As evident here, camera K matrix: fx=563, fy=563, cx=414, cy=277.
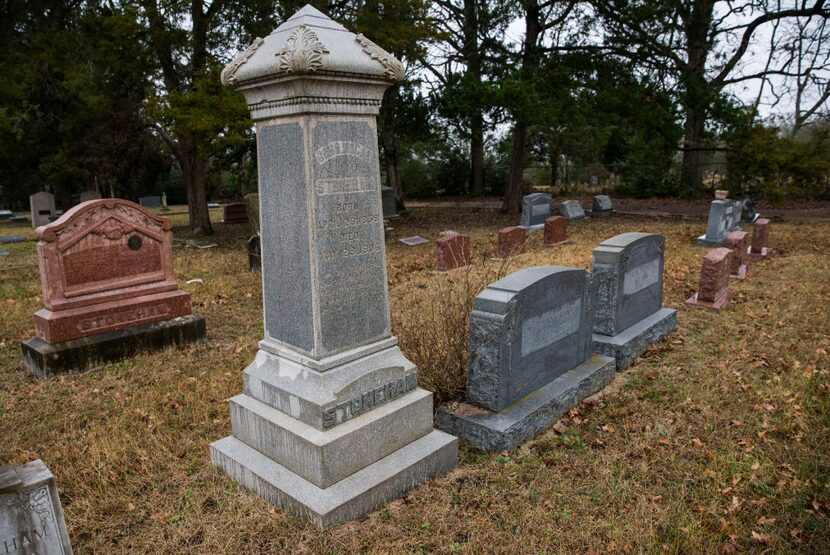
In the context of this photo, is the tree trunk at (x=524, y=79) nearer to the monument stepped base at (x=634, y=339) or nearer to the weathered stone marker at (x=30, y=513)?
the monument stepped base at (x=634, y=339)

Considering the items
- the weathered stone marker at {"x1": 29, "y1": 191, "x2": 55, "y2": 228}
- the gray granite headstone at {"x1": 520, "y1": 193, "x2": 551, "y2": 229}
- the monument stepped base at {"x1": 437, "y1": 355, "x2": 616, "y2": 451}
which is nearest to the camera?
the monument stepped base at {"x1": 437, "y1": 355, "x2": 616, "y2": 451}

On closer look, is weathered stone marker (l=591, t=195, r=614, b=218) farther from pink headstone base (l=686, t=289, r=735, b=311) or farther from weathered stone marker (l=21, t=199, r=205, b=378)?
weathered stone marker (l=21, t=199, r=205, b=378)

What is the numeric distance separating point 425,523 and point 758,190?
65.6 ft

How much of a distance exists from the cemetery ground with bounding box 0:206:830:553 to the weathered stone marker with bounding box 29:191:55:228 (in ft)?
60.3

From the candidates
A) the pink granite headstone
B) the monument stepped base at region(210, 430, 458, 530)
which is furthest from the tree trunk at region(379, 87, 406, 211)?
the monument stepped base at region(210, 430, 458, 530)

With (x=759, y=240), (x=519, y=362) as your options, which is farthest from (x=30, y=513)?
(x=759, y=240)

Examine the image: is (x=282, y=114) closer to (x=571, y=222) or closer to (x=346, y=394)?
(x=346, y=394)

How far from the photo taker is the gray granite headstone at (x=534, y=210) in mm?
15852

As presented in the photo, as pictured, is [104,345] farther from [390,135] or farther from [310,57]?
[390,135]

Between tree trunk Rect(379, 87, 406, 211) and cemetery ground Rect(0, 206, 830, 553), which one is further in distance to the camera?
tree trunk Rect(379, 87, 406, 211)

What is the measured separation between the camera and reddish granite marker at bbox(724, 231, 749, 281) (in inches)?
372

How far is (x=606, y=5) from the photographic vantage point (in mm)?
16172

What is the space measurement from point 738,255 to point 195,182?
14092 millimetres

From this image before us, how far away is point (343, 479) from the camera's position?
349 cm
